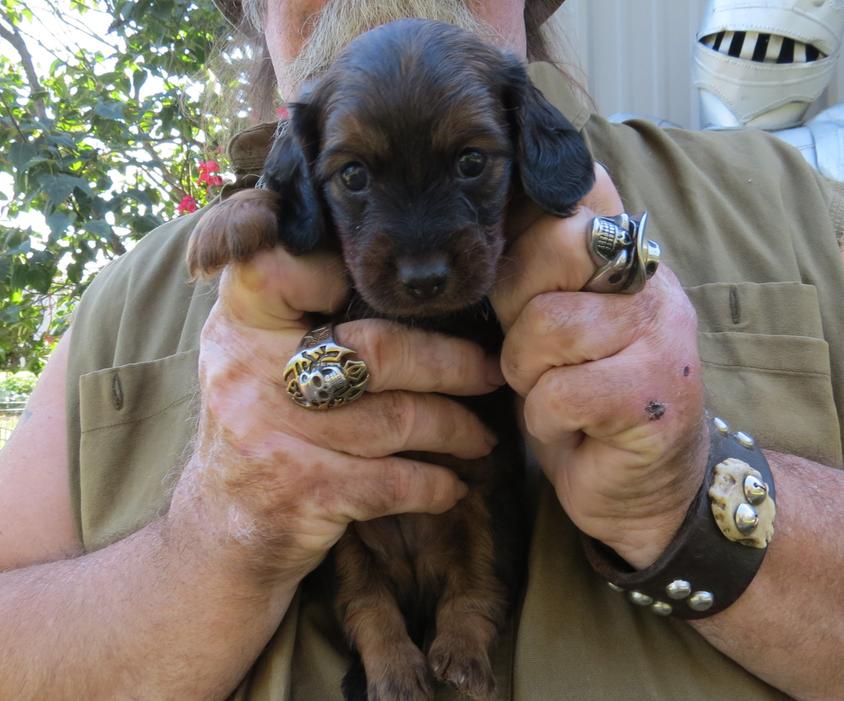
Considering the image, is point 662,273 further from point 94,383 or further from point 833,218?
point 94,383

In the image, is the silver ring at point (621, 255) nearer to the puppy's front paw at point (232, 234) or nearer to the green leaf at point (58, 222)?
the puppy's front paw at point (232, 234)

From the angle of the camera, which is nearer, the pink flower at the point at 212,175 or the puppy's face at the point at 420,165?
the puppy's face at the point at 420,165

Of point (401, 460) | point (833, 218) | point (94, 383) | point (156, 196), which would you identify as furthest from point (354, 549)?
point (156, 196)

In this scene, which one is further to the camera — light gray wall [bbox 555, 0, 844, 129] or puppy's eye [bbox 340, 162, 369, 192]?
light gray wall [bbox 555, 0, 844, 129]

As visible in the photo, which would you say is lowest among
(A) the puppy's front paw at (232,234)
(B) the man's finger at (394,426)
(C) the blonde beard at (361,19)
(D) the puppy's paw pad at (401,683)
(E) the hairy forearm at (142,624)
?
(D) the puppy's paw pad at (401,683)

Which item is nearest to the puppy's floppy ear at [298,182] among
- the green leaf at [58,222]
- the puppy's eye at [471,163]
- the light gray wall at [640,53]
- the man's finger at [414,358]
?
the man's finger at [414,358]

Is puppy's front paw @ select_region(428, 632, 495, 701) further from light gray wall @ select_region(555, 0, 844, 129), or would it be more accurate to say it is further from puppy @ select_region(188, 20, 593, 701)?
light gray wall @ select_region(555, 0, 844, 129)

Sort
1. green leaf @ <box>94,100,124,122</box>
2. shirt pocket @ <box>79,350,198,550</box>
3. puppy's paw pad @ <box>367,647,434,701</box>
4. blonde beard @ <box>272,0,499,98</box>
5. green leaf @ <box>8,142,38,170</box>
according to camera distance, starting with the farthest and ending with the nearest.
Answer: green leaf @ <box>94,100,124,122</box> → green leaf @ <box>8,142,38,170</box> → blonde beard @ <box>272,0,499,98</box> → shirt pocket @ <box>79,350,198,550</box> → puppy's paw pad @ <box>367,647,434,701</box>

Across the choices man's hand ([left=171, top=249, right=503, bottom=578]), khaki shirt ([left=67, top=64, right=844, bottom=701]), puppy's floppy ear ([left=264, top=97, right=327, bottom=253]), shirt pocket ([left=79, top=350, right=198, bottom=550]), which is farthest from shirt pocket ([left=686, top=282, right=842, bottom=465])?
shirt pocket ([left=79, top=350, right=198, bottom=550])

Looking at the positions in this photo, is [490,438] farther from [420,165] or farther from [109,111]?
[109,111]
